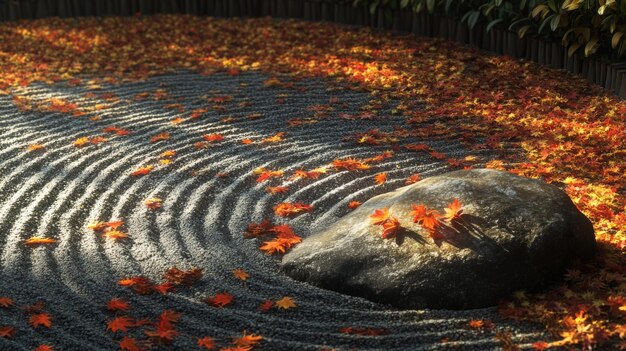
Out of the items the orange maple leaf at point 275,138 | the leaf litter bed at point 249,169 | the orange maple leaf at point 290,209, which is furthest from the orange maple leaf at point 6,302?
the orange maple leaf at point 275,138

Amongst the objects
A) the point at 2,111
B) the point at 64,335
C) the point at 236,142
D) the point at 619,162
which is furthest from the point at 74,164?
the point at 619,162

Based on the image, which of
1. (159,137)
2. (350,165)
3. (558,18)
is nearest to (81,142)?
(159,137)

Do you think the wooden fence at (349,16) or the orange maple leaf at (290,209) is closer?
the orange maple leaf at (290,209)

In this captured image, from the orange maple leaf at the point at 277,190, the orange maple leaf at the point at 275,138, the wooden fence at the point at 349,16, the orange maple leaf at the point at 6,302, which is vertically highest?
the wooden fence at the point at 349,16

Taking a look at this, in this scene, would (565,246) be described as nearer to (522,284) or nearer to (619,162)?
(522,284)

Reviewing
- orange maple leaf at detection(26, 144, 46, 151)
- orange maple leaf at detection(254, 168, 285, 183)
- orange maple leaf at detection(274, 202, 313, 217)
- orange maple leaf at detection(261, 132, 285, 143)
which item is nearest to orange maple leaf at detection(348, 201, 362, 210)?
orange maple leaf at detection(274, 202, 313, 217)

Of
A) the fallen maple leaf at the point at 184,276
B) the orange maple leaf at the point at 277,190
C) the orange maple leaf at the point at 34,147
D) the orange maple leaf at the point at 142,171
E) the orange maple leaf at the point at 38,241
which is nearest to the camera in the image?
the fallen maple leaf at the point at 184,276

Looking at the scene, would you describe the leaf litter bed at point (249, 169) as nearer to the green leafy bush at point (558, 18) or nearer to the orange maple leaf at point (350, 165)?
the orange maple leaf at point (350, 165)
